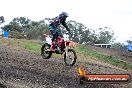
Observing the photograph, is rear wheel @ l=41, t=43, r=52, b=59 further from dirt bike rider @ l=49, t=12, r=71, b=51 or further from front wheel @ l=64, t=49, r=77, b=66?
front wheel @ l=64, t=49, r=77, b=66

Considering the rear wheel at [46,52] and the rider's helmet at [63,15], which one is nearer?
the rider's helmet at [63,15]

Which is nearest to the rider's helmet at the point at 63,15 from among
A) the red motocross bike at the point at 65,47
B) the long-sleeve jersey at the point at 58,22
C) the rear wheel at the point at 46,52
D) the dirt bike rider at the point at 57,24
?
the dirt bike rider at the point at 57,24

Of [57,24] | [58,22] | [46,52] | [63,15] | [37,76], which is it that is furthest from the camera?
[46,52]

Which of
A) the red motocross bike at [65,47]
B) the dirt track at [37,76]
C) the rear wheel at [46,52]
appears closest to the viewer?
the dirt track at [37,76]

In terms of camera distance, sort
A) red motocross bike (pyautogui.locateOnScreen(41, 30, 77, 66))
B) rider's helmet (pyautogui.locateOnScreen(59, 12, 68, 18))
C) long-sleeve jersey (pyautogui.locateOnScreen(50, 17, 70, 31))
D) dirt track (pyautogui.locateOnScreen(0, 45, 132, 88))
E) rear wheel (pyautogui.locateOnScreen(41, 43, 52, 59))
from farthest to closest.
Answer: rear wheel (pyautogui.locateOnScreen(41, 43, 52, 59)) → long-sleeve jersey (pyautogui.locateOnScreen(50, 17, 70, 31)) → red motocross bike (pyautogui.locateOnScreen(41, 30, 77, 66)) → rider's helmet (pyautogui.locateOnScreen(59, 12, 68, 18)) → dirt track (pyautogui.locateOnScreen(0, 45, 132, 88))

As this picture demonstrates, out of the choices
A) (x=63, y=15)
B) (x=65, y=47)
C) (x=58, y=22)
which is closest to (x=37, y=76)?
(x=65, y=47)

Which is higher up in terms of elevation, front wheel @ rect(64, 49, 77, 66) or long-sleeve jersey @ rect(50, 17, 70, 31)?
long-sleeve jersey @ rect(50, 17, 70, 31)

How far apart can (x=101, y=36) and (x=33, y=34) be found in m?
20.4

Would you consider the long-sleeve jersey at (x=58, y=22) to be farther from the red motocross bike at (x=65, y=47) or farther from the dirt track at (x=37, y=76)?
the dirt track at (x=37, y=76)

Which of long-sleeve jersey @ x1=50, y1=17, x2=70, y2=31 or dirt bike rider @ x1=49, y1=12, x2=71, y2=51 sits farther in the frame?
long-sleeve jersey @ x1=50, y1=17, x2=70, y2=31

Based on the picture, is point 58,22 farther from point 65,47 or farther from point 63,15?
point 65,47

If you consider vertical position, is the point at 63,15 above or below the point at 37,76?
above

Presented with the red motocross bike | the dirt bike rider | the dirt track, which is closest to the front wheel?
the red motocross bike

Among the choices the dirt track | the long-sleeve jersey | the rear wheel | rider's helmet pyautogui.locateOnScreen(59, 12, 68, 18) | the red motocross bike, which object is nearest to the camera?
the dirt track
